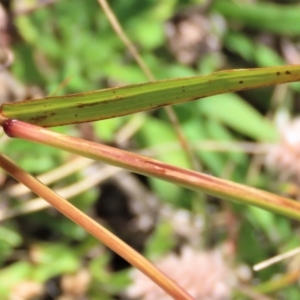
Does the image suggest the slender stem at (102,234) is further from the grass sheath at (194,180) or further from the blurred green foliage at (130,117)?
the blurred green foliage at (130,117)

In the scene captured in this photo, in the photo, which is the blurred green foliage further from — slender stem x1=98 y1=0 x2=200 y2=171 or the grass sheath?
the grass sheath

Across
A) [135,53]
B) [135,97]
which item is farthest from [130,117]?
[135,97]

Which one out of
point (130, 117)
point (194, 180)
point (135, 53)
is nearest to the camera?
point (194, 180)

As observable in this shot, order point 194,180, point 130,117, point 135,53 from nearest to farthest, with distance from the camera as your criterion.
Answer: point 194,180 < point 135,53 < point 130,117

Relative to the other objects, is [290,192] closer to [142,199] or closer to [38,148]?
[142,199]

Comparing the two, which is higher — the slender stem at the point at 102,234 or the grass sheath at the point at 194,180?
the grass sheath at the point at 194,180

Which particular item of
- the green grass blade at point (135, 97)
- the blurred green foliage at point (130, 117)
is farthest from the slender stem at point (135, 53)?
the green grass blade at point (135, 97)

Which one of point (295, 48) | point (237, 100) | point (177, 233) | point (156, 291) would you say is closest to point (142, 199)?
point (177, 233)

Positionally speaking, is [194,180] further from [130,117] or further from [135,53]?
[130,117]

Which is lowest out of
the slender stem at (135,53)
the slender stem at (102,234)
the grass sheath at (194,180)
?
the slender stem at (102,234)
